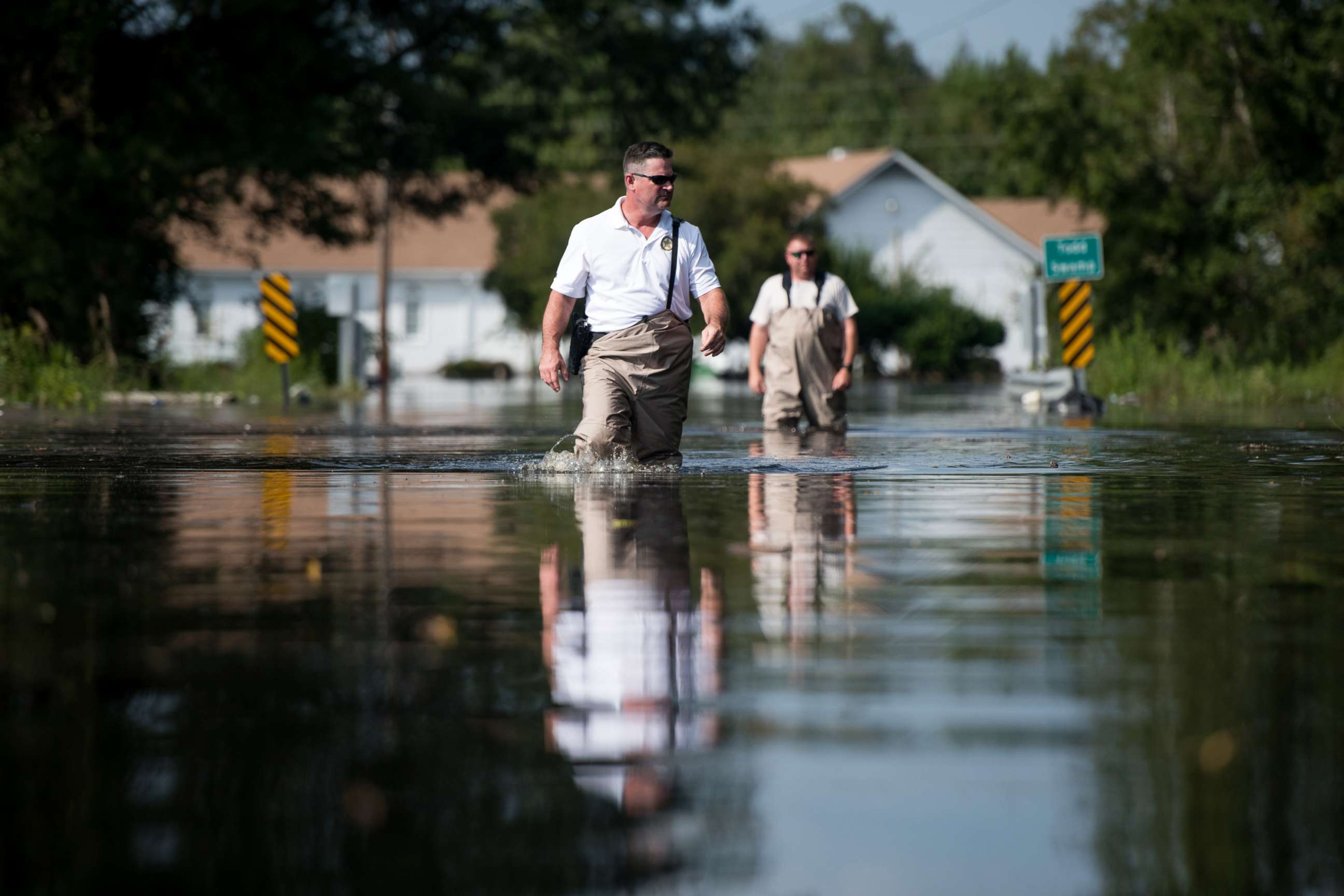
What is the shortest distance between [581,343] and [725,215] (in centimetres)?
5433

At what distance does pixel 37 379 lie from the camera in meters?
28.6

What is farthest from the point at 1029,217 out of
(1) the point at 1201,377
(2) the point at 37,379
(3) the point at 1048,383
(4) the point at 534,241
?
(2) the point at 37,379

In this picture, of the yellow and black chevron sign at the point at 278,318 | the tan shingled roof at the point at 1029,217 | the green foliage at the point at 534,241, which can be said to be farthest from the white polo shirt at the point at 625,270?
the tan shingled roof at the point at 1029,217

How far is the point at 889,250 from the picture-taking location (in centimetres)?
7919

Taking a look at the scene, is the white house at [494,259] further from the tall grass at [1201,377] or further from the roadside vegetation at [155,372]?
the tall grass at [1201,377]

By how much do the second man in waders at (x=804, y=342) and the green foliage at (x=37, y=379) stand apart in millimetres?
11897

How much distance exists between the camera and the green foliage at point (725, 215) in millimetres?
65938

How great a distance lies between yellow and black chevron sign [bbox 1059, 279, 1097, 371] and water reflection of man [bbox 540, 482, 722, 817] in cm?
2072

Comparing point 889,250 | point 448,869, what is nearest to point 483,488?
point 448,869

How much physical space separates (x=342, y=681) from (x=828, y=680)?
115 cm

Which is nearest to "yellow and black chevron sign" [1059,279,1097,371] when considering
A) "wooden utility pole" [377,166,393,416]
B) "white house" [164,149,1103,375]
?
"wooden utility pole" [377,166,393,416]

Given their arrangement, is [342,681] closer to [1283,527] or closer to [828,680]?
[828,680]

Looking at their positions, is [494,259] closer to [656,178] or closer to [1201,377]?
[1201,377]

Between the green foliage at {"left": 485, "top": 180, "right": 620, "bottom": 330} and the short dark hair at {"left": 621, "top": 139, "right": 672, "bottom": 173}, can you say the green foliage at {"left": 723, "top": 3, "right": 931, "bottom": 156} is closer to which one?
the green foliage at {"left": 485, "top": 180, "right": 620, "bottom": 330}
